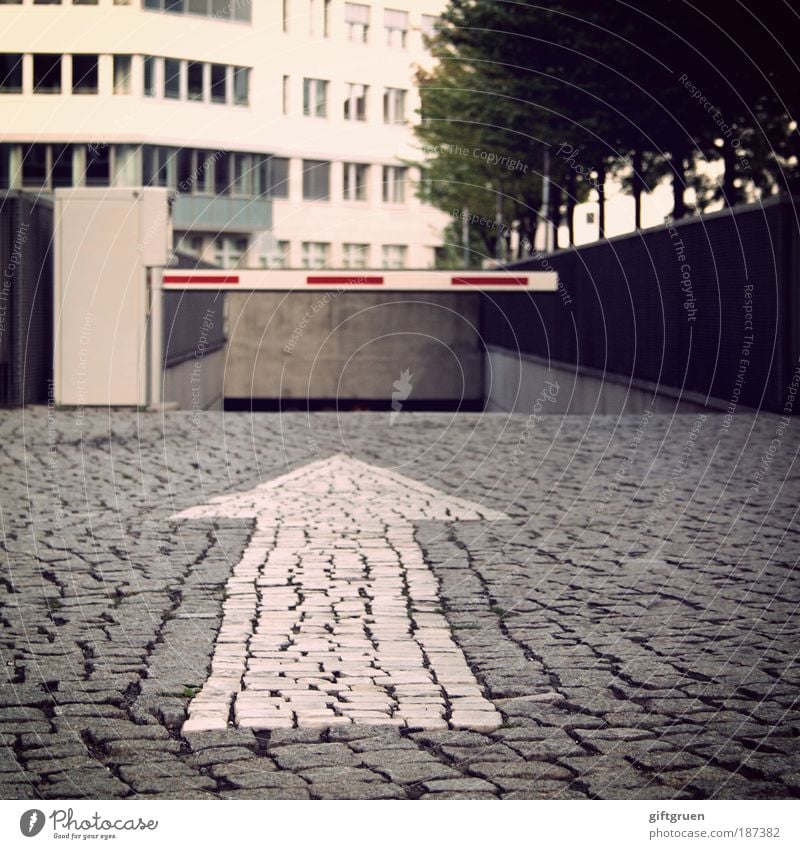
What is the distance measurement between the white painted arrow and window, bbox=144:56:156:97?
5093 cm

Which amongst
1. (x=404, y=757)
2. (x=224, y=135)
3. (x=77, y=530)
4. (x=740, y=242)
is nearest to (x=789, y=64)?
(x=740, y=242)

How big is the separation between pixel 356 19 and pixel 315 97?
14.3m

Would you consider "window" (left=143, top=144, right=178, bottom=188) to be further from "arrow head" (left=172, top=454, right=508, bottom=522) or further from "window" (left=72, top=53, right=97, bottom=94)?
"arrow head" (left=172, top=454, right=508, bottom=522)

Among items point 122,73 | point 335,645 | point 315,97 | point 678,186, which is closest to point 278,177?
point 122,73

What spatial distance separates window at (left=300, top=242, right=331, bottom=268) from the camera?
76.2 meters

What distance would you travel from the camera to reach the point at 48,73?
2159 inches

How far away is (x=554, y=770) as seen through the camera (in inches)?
178

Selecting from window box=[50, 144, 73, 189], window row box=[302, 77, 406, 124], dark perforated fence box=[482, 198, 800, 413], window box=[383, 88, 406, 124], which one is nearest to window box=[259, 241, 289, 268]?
window row box=[302, 77, 406, 124]

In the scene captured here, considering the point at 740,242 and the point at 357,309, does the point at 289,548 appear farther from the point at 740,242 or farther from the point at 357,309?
the point at 357,309

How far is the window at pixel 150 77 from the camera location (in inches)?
2346

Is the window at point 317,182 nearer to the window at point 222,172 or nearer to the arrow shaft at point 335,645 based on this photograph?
the window at point 222,172

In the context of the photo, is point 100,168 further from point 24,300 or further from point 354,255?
point 24,300

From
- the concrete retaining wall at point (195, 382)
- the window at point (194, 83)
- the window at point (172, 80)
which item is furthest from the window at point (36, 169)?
the concrete retaining wall at point (195, 382)

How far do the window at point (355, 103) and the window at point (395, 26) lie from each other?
551 cm
